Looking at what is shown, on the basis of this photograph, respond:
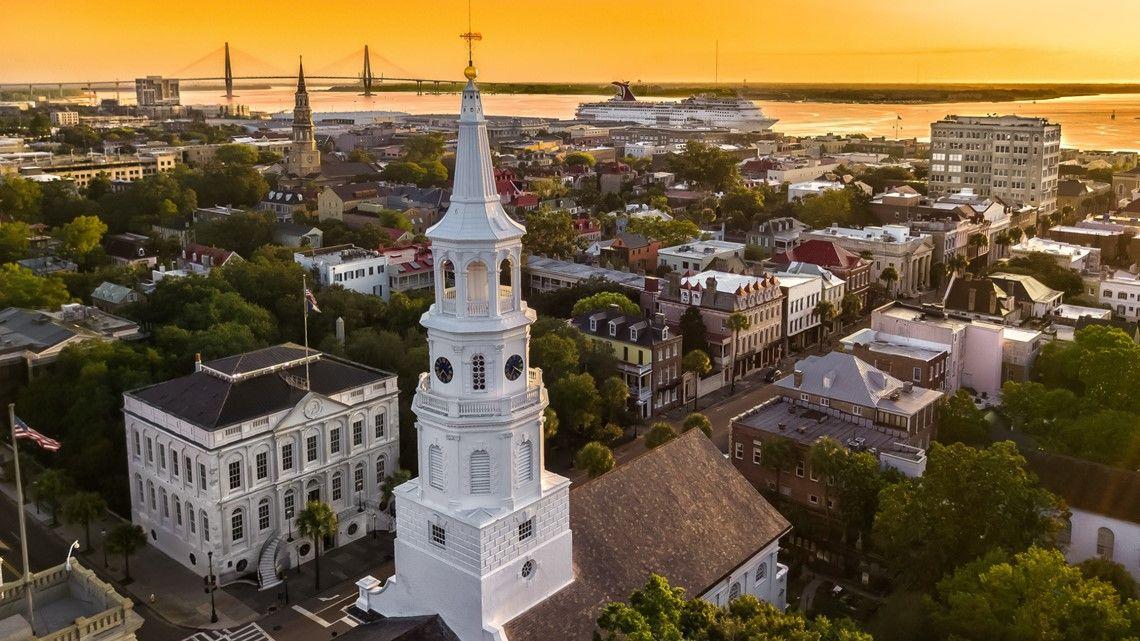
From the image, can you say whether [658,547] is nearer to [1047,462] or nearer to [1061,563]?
[1061,563]

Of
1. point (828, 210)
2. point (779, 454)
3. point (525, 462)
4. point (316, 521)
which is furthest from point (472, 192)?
point (828, 210)

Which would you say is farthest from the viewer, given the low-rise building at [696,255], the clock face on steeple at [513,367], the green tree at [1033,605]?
the low-rise building at [696,255]

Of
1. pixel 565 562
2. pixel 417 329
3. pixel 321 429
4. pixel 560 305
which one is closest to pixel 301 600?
pixel 321 429

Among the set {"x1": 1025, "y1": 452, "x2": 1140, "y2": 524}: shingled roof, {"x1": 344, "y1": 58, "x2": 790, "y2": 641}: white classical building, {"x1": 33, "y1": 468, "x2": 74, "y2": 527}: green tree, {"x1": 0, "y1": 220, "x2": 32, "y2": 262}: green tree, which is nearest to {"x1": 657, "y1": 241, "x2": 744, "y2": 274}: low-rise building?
{"x1": 1025, "y1": 452, "x2": 1140, "y2": 524}: shingled roof

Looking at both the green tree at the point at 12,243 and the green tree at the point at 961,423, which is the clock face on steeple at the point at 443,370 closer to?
the green tree at the point at 961,423

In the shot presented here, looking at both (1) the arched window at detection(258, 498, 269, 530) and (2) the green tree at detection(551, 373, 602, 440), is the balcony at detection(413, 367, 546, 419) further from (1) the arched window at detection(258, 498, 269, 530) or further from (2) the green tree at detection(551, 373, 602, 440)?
(2) the green tree at detection(551, 373, 602, 440)

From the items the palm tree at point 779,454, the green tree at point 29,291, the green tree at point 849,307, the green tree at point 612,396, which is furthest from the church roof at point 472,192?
the green tree at point 849,307

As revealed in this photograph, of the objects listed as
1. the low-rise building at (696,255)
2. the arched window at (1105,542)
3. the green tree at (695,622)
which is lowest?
the arched window at (1105,542)
